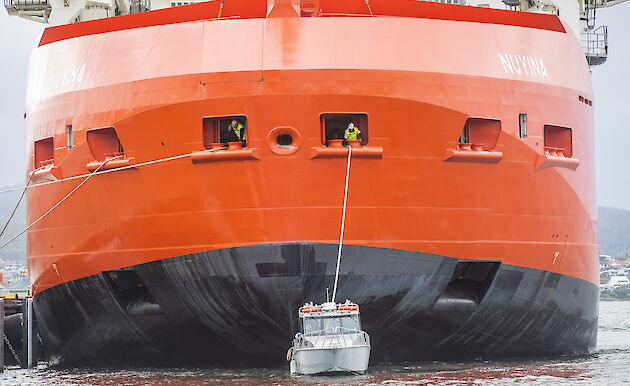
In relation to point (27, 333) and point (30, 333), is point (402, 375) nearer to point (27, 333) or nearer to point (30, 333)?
point (30, 333)

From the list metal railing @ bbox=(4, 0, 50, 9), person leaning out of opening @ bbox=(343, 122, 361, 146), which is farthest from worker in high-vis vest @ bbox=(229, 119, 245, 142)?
metal railing @ bbox=(4, 0, 50, 9)

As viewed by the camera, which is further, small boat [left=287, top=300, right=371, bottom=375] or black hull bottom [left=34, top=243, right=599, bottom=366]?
black hull bottom [left=34, top=243, right=599, bottom=366]

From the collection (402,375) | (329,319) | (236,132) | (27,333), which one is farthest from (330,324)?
(27,333)

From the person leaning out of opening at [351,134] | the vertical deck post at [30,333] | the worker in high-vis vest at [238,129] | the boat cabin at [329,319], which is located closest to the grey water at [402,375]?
the boat cabin at [329,319]

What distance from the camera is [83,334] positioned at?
22516mm

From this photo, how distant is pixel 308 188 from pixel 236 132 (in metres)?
1.60

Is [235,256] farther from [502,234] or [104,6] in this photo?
[104,6]

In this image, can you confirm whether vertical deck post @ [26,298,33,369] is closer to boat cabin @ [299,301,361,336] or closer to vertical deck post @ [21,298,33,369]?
vertical deck post @ [21,298,33,369]

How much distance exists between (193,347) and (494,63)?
7325 millimetres

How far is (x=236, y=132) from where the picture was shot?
65.1ft

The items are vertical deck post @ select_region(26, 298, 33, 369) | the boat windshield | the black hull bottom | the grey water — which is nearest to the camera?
the boat windshield

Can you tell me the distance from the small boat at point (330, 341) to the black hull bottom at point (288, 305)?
0.70m

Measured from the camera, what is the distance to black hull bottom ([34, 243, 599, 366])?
19547mm

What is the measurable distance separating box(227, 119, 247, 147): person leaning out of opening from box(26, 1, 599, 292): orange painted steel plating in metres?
0.32
